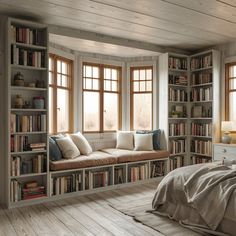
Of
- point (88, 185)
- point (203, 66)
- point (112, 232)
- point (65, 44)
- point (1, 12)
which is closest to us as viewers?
point (112, 232)

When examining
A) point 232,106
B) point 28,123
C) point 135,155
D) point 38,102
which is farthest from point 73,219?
point 232,106

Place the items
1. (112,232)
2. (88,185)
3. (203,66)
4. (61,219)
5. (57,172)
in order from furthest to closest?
(203,66), (88,185), (57,172), (61,219), (112,232)

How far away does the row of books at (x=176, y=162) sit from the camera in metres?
5.39

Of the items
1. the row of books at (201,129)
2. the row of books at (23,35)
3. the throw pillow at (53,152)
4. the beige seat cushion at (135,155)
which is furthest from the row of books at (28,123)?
the row of books at (201,129)

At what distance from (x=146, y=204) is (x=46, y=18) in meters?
3.12

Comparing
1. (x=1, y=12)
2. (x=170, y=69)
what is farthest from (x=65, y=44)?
(x=170, y=69)

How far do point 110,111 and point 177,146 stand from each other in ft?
5.30

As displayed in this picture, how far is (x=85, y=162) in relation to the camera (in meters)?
4.12

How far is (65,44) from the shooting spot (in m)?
4.61

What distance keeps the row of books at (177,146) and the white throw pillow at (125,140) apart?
0.85 m

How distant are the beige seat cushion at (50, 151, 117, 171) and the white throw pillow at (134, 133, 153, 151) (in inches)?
29.8

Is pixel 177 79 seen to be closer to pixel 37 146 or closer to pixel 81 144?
pixel 81 144

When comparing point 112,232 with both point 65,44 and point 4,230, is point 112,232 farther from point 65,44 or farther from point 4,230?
point 65,44

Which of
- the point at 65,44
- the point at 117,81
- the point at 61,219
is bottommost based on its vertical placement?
the point at 61,219
